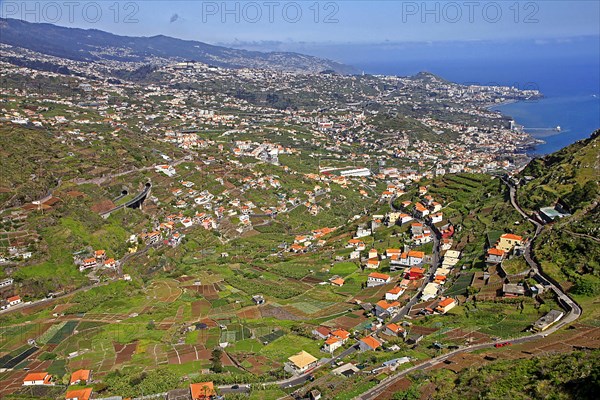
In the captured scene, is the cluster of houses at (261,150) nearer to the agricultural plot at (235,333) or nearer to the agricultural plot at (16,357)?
the agricultural plot at (235,333)

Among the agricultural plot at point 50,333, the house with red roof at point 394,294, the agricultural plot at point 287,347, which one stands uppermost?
the house with red roof at point 394,294

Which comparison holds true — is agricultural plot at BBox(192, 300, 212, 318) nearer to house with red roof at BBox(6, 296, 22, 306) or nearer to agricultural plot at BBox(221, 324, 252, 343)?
agricultural plot at BBox(221, 324, 252, 343)

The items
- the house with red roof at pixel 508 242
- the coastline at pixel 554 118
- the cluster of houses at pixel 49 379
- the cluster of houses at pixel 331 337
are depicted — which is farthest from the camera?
the coastline at pixel 554 118

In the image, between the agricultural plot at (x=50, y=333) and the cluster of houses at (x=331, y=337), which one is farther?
the agricultural plot at (x=50, y=333)

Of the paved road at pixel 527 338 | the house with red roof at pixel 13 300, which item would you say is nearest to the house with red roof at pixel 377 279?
the paved road at pixel 527 338

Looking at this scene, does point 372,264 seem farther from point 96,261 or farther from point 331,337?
point 96,261

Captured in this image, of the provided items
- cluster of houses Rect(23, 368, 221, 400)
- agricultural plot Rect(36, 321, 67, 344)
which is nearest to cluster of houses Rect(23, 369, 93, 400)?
cluster of houses Rect(23, 368, 221, 400)

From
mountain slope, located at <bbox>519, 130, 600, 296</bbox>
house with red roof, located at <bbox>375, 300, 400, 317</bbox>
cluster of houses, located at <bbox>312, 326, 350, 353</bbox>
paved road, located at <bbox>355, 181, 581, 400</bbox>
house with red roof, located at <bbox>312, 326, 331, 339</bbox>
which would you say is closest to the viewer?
paved road, located at <bbox>355, 181, 581, 400</bbox>

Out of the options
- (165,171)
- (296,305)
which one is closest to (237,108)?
(165,171)
